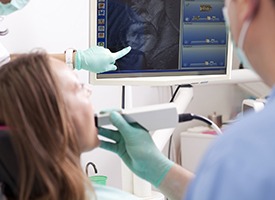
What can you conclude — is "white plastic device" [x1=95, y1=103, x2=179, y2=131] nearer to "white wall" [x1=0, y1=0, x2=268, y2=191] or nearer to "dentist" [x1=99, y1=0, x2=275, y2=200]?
"dentist" [x1=99, y1=0, x2=275, y2=200]

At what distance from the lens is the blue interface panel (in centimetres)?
195

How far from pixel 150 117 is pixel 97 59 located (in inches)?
22.0

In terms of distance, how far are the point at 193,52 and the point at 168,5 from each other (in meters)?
0.23

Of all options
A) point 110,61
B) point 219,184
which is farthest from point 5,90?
point 110,61

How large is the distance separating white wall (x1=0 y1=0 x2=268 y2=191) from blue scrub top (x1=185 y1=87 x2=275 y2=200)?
1.39m

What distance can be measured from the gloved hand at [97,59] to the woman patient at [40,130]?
0.61 meters

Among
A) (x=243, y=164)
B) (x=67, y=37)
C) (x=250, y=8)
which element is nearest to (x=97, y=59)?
(x=67, y=37)

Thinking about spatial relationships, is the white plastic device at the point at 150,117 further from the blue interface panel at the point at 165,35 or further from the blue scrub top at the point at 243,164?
the blue interface panel at the point at 165,35

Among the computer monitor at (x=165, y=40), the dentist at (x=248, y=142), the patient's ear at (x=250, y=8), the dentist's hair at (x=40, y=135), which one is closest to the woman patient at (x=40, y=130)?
the dentist's hair at (x=40, y=135)

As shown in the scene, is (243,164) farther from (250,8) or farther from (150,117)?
(150,117)

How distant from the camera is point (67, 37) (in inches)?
88.9

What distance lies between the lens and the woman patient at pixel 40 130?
1.12 meters

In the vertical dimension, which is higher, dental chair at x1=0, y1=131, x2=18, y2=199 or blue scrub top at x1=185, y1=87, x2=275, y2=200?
blue scrub top at x1=185, y1=87, x2=275, y2=200

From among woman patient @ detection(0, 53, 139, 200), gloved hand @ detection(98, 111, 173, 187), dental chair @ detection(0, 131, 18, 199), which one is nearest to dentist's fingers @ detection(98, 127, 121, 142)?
gloved hand @ detection(98, 111, 173, 187)
